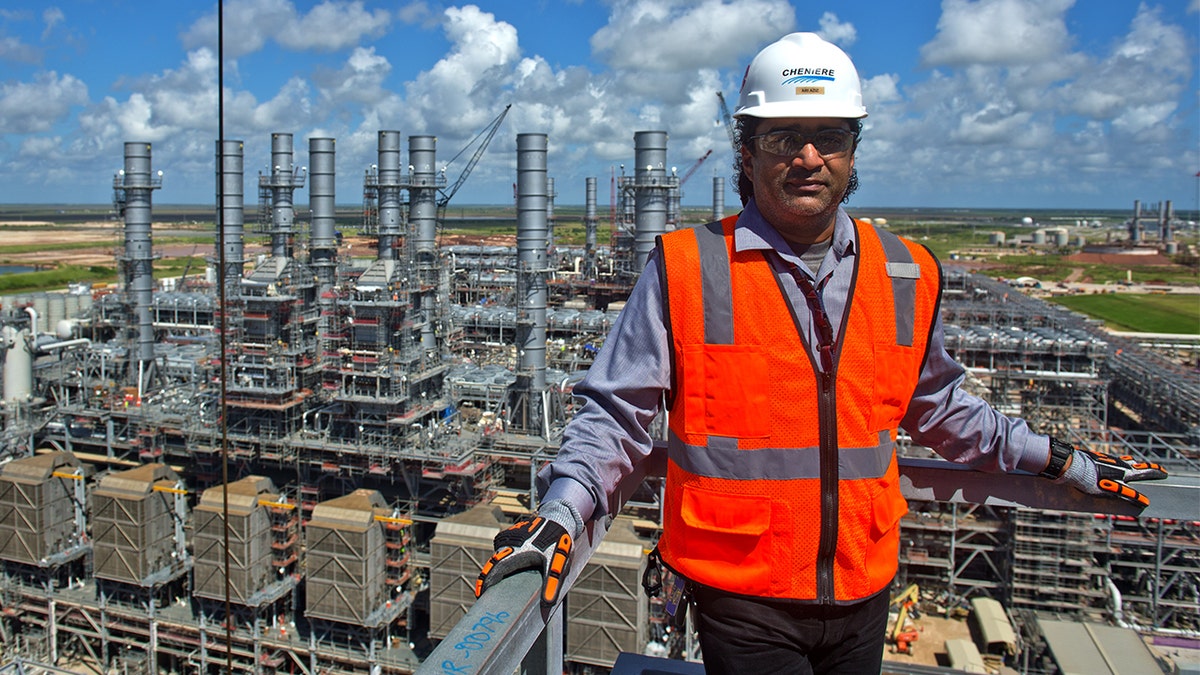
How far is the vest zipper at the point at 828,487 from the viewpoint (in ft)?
9.44

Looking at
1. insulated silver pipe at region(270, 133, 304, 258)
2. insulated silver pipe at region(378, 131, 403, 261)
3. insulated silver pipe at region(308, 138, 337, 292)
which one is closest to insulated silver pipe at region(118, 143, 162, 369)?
insulated silver pipe at region(270, 133, 304, 258)

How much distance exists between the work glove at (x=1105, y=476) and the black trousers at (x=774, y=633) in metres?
1.19

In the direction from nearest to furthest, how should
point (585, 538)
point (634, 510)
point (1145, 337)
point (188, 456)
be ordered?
point (585, 538), point (634, 510), point (188, 456), point (1145, 337)

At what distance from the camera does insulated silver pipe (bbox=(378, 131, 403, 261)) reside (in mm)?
30406

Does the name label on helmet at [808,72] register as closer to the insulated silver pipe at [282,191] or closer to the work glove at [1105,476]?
the work glove at [1105,476]

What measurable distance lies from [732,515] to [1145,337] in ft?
152

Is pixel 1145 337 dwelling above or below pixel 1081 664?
above

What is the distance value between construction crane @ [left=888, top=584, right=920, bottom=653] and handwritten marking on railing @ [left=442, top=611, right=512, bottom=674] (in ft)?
61.6

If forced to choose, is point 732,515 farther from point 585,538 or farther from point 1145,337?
point 1145,337

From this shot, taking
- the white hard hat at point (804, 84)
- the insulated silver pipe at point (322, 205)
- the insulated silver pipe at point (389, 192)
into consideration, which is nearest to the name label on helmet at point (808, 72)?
the white hard hat at point (804, 84)

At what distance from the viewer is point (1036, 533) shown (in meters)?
20.6

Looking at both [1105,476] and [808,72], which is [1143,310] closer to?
[1105,476]

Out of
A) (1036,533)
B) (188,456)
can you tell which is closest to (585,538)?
(1036,533)

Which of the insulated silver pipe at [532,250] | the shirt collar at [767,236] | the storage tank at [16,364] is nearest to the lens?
the shirt collar at [767,236]
